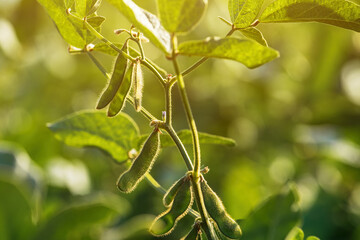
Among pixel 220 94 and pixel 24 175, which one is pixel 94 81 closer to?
pixel 220 94

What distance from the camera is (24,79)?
8.20 feet

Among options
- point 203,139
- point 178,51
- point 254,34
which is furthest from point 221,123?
point 178,51

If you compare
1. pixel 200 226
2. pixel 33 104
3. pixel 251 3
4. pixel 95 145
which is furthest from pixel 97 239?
pixel 33 104

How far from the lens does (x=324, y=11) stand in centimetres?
61

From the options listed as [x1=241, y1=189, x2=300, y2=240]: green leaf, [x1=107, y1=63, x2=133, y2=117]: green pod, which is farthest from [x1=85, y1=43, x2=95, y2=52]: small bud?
[x1=241, y1=189, x2=300, y2=240]: green leaf

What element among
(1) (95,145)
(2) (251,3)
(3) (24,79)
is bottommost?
(3) (24,79)

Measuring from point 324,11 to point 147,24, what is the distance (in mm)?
223

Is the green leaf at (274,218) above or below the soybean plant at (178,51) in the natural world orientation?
below

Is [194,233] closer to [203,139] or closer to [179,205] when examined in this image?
[179,205]

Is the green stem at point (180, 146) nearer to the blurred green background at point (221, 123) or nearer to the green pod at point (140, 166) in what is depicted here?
the green pod at point (140, 166)

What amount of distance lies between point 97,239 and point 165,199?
2.56 ft

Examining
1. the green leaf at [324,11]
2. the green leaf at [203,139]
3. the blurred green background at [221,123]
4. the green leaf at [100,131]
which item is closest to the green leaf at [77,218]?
the blurred green background at [221,123]

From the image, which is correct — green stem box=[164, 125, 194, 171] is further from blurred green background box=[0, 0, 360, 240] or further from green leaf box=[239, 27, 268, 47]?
blurred green background box=[0, 0, 360, 240]

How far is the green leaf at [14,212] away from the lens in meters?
1.23
